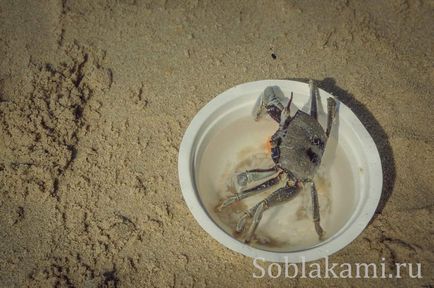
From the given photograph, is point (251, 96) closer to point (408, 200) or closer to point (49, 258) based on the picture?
point (408, 200)

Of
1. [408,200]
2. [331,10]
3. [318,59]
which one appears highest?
→ [331,10]

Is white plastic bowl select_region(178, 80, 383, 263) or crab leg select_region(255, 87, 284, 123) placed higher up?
crab leg select_region(255, 87, 284, 123)

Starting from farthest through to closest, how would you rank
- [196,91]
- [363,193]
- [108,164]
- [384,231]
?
1. [196,91]
2. [108,164]
3. [384,231]
4. [363,193]

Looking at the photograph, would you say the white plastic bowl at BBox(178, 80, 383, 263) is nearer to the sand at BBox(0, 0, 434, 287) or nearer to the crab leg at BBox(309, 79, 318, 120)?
→ the crab leg at BBox(309, 79, 318, 120)

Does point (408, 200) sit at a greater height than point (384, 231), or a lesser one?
greater

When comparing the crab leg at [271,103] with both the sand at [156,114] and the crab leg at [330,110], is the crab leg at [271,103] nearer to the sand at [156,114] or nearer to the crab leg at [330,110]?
the crab leg at [330,110]

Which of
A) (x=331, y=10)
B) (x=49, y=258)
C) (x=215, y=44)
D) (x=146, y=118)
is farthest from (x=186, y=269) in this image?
(x=331, y=10)

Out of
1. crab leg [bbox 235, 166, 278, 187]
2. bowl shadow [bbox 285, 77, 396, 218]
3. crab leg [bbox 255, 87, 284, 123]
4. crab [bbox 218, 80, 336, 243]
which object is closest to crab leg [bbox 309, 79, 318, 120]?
crab [bbox 218, 80, 336, 243]
